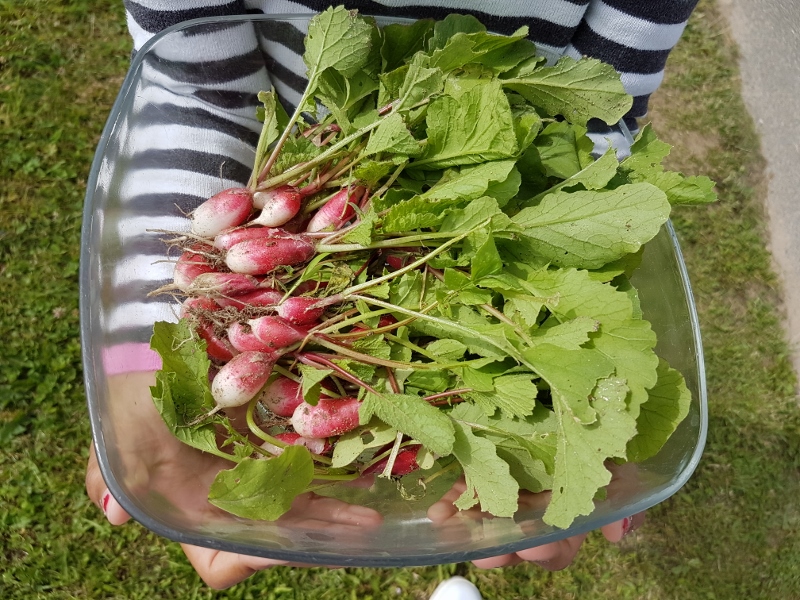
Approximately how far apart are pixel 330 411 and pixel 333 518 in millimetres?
187

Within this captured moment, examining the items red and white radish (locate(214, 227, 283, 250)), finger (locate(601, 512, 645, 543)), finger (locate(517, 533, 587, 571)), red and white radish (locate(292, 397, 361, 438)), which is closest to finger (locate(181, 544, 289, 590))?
red and white radish (locate(292, 397, 361, 438))

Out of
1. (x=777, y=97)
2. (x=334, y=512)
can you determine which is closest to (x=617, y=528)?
(x=334, y=512)

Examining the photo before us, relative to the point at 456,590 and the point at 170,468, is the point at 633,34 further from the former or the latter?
the point at 456,590

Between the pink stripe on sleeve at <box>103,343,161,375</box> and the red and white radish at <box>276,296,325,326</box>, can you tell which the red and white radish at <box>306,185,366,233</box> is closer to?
the red and white radish at <box>276,296,325,326</box>

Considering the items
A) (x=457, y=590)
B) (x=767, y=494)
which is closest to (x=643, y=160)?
(x=457, y=590)

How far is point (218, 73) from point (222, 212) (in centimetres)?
30

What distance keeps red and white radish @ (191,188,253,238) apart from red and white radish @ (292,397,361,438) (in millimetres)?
363

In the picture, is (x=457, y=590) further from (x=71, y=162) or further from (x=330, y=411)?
(x=71, y=162)

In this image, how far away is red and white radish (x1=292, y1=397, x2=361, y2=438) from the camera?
106 centimetres

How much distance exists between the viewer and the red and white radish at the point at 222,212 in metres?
1.15

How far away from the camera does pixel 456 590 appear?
6.43 feet

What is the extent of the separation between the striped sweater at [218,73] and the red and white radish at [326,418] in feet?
1.05

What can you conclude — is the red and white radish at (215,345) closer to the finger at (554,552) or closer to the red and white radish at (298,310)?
the red and white radish at (298,310)

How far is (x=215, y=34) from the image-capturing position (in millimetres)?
1199
